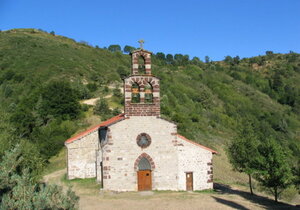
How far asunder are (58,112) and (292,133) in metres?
41.3

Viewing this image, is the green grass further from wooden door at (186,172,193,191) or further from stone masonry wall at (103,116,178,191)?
wooden door at (186,172,193,191)

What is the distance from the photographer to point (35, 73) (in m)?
55.4

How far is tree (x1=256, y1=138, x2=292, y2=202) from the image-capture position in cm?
1633

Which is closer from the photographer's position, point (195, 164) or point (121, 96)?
point (195, 164)

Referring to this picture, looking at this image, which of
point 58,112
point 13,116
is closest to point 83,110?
point 58,112

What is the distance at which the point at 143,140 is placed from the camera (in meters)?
18.0

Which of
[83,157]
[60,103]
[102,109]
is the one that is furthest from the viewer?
[60,103]

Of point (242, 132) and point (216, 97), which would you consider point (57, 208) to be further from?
point (216, 97)

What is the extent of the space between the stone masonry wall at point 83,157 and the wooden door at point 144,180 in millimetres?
5734

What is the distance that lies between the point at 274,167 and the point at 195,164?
14.9 ft

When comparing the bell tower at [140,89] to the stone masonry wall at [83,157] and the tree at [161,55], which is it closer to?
the stone masonry wall at [83,157]

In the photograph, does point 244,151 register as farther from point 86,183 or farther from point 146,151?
point 86,183

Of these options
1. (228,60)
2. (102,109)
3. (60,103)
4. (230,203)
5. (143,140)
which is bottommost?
(230,203)

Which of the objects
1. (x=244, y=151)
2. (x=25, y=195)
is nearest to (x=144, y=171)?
(x=244, y=151)
